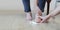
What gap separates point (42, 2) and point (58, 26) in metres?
0.39

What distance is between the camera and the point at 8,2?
2.58 m

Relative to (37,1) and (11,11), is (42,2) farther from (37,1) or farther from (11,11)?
(11,11)

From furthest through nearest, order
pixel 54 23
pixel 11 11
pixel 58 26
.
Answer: pixel 11 11
pixel 54 23
pixel 58 26

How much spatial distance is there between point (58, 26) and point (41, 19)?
226mm

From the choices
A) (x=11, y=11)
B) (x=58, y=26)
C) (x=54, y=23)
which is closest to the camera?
(x=58, y=26)

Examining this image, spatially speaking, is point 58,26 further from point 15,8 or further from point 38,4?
point 15,8

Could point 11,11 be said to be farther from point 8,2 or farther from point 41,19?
point 41,19

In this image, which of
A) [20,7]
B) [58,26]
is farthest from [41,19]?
[20,7]

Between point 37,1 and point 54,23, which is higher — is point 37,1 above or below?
above

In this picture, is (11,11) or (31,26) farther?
(11,11)

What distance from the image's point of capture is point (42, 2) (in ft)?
6.01

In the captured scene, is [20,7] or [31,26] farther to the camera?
[20,7]

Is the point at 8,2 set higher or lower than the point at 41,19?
higher

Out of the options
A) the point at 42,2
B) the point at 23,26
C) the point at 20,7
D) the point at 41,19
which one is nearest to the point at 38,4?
the point at 42,2
